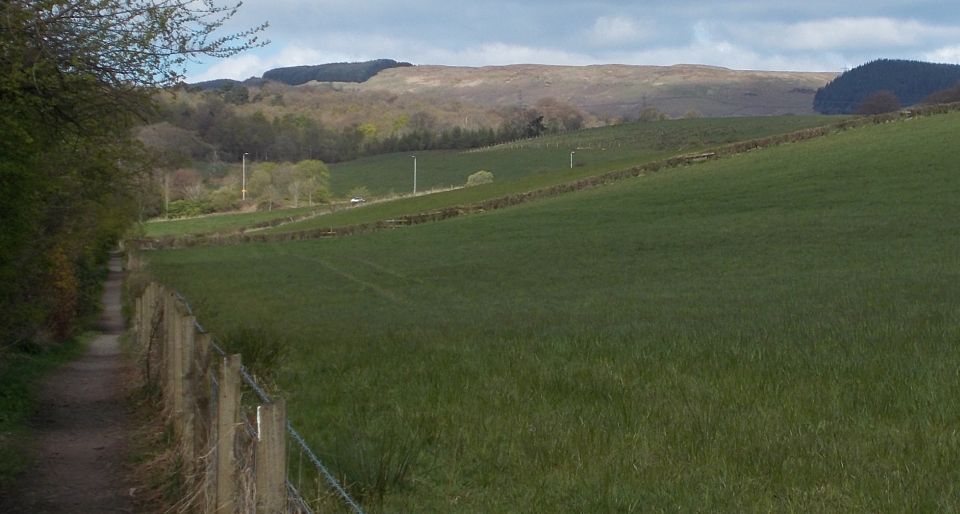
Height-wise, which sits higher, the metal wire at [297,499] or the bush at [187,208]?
the metal wire at [297,499]

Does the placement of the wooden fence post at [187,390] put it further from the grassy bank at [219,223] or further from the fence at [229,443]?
the grassy bank at [219,223]

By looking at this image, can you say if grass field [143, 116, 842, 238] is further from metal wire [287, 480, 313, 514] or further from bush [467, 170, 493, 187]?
metal wire [287, 480, 313, 514]

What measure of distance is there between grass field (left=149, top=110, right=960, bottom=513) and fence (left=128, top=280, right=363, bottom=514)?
507 millimetres

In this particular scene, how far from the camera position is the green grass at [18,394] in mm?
11438

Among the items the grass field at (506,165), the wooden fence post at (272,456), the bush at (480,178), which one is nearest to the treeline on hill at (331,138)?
the grass field at (506,165)

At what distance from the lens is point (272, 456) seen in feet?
18.9

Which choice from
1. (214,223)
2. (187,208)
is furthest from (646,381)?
(187,208)

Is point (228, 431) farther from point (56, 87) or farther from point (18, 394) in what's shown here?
point (18, 394)

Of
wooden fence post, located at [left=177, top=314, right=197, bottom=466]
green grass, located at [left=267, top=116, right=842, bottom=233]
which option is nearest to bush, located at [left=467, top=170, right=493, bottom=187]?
green grass, located at [left=267, top=116, right=842, bottom=233]

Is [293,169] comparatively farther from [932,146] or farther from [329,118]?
[932,146]

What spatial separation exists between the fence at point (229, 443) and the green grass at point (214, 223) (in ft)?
263

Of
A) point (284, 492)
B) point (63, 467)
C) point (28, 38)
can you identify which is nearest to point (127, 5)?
point (28, 38)

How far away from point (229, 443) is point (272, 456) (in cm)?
150

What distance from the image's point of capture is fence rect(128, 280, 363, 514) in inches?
229
